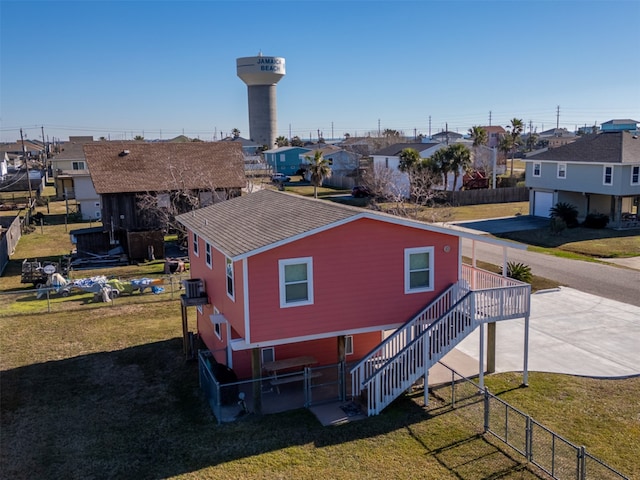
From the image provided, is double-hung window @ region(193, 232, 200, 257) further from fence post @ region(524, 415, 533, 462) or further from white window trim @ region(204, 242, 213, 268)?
fence post @ region(524, 415, 533, 462)

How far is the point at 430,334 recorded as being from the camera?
15680 mm

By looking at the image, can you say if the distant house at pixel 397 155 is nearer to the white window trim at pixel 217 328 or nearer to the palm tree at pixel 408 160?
the palm tree at pixel 408 160

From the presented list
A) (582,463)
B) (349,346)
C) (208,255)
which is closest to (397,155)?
(349,346)

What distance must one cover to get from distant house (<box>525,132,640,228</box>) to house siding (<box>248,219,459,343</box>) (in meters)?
30.1

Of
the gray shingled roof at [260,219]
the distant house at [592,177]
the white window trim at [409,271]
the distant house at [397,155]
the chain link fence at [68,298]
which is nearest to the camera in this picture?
the gray shingled roof at [260,219]

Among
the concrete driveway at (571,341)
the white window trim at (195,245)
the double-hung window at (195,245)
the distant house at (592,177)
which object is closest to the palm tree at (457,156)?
the distant house at (592,177)

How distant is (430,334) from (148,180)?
27.1 m

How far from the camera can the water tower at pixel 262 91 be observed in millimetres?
147375

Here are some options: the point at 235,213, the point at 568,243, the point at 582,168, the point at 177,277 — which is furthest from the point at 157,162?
the point at 582,168

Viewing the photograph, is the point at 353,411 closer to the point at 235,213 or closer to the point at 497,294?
the point at 497,294

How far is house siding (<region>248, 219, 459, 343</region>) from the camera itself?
14.9m

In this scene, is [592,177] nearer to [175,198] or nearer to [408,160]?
[408,160]

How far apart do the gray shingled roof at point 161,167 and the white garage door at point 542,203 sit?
24362mm

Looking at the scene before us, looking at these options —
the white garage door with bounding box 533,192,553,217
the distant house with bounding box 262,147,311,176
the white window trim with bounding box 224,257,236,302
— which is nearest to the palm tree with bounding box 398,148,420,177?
the white garage door with bounding box 533,192,553,217
